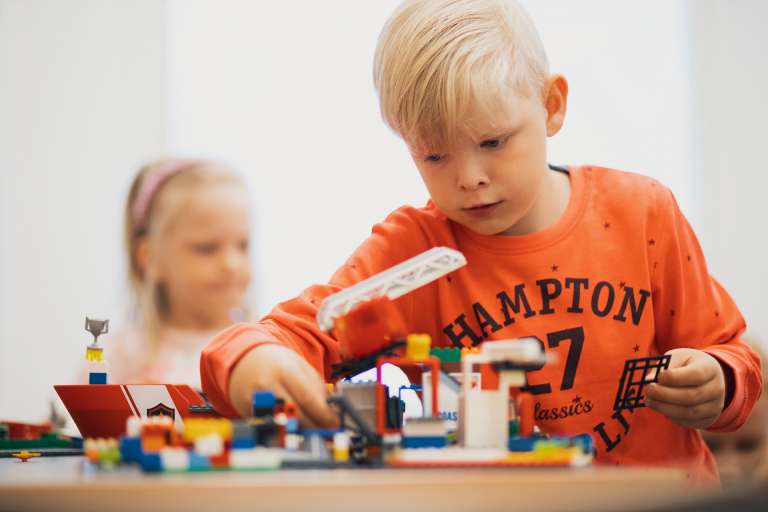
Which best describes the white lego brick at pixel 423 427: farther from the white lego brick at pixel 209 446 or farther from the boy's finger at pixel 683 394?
the boy's finger at pixel 683 394

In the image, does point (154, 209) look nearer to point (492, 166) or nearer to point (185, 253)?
point (185, 253)

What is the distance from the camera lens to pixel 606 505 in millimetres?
392

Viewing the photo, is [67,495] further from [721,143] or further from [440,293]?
[721,143]

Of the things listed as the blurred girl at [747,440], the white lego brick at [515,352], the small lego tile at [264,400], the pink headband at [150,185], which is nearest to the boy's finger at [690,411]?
the white lego brick at [515,352]

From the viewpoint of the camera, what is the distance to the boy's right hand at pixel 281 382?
2.20ft

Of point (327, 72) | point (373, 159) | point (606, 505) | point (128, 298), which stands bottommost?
point (606, 505)

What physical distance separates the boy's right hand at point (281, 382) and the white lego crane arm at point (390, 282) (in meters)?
0.04

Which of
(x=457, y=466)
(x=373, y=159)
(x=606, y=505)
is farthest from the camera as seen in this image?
(x=373, y=159)

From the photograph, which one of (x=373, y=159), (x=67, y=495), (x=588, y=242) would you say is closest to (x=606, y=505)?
(x=67, y=495)

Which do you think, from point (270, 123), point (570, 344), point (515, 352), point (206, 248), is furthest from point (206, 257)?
point (515, 352)

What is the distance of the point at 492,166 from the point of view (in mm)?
872

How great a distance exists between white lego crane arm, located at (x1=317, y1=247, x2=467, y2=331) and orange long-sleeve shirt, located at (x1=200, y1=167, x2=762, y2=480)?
0.56 ft

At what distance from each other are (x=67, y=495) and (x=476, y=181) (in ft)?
1.76

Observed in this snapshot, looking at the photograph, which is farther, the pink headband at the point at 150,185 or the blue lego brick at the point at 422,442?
the pink headband at the point at 150,185
